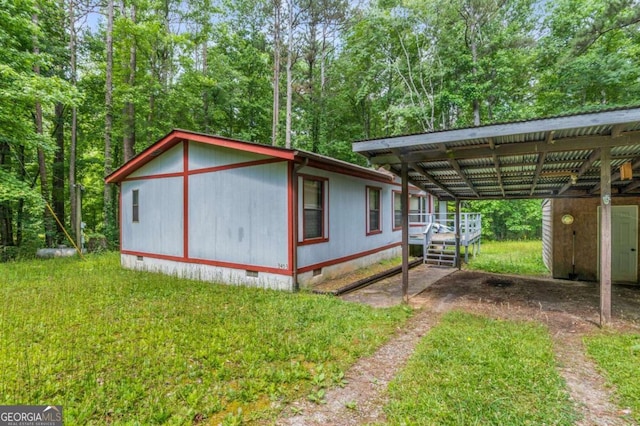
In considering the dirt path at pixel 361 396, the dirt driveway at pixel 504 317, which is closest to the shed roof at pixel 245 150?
the dirt driveway at pixel 504 317

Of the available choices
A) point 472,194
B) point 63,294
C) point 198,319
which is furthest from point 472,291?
point 63,294

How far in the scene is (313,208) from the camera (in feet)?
23.6

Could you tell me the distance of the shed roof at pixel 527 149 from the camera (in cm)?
367

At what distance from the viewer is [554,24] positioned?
12102mm

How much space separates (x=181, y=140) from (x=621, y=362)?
29.8 ft

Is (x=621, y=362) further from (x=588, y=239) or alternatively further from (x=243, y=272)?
(x=243, y=272)

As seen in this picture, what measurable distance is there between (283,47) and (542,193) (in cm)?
1411

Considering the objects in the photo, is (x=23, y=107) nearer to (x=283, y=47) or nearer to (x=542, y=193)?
(x=283, y=47)

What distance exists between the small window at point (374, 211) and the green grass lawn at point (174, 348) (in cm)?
434

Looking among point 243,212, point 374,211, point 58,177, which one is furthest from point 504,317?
point 58,177

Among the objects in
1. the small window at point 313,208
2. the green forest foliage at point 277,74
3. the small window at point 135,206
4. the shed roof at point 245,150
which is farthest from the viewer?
the green forest foliage at point 277,74

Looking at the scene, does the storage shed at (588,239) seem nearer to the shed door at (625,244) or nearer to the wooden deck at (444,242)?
the shed door at (625,244)

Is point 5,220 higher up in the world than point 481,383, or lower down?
higher up

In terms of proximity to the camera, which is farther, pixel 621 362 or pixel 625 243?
pixel 625 243
